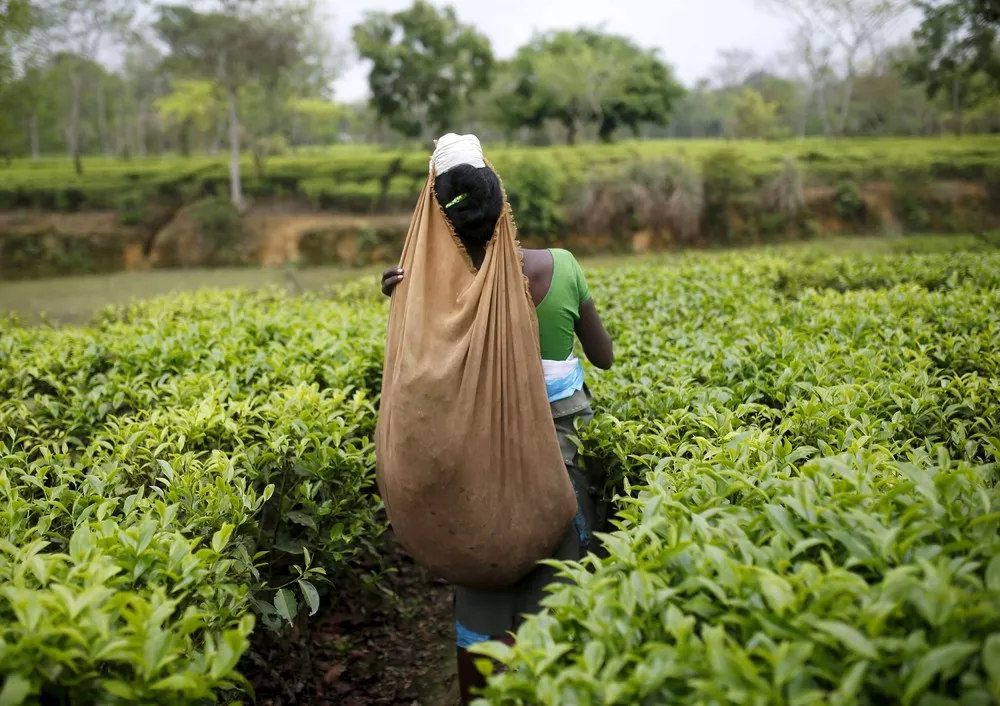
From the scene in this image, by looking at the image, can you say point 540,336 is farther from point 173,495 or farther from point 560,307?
point 173,495

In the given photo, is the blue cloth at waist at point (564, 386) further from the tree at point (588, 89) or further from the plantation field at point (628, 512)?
the tree at point (588, 89)

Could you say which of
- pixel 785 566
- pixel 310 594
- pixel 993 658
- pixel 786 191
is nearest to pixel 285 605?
Answer: pixel 310 594

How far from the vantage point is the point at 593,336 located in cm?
231

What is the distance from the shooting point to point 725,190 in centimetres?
1767

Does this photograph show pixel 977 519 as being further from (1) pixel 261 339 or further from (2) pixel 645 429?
(1) pixel 261 339

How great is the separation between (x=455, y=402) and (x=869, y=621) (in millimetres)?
1069

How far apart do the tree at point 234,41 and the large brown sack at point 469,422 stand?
1749cm

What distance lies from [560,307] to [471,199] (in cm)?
42

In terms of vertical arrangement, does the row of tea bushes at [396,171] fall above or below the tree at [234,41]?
below

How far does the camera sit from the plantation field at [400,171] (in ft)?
57.6

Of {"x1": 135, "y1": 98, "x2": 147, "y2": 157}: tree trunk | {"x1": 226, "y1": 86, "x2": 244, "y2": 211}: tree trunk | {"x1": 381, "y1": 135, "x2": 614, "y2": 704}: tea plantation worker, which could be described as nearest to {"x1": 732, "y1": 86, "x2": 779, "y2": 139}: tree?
{"x1": 226, "y1": 86, "x2": 244, "y2": 211}: tree trunk

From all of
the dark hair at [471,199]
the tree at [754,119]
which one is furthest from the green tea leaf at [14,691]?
the tree at [754,119]

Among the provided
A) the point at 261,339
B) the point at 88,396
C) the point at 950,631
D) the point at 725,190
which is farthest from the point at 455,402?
the point at 725,190

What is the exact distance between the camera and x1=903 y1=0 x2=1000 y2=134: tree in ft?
54.7
